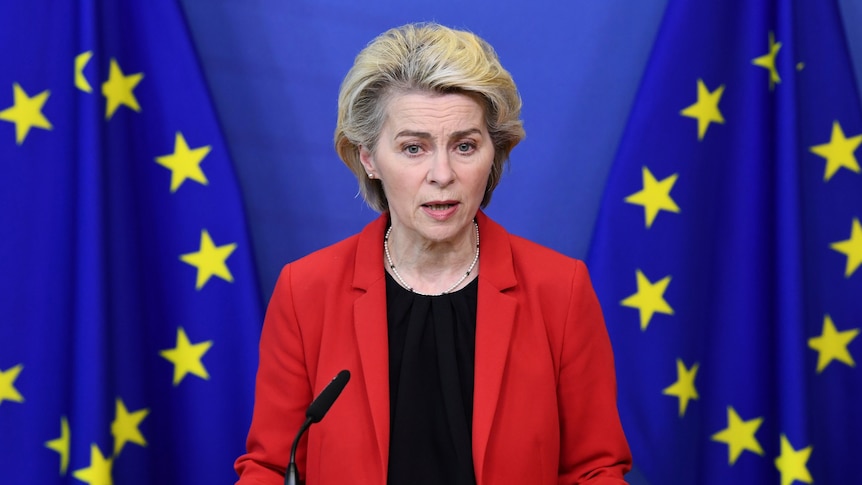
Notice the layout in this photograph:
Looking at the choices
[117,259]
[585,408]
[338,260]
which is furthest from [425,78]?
[117,259]

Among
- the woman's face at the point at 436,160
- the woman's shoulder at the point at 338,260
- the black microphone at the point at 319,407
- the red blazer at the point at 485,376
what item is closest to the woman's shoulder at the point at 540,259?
the red blazer at the point at 485,376

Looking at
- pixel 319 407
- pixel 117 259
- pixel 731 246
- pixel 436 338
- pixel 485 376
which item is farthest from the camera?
pixel 731 246

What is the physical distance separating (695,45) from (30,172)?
1691 millimetres

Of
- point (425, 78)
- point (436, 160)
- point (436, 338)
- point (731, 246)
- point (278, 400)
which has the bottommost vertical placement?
point (278, 400)

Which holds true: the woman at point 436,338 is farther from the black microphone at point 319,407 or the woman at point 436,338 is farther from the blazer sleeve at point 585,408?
the black microphone at point 319,407

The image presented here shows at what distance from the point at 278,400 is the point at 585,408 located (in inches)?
21.9

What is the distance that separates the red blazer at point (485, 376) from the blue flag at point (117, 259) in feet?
2.25

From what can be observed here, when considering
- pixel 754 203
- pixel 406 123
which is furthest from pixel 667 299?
pixel 406 123

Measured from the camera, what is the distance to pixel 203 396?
8.91 feet

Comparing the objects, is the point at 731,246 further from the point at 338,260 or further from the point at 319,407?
the point at 319,407

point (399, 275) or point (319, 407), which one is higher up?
point (399, 275)

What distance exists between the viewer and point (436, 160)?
6.34 ft

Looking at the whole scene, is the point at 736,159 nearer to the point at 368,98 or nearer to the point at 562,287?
the point at 562,287

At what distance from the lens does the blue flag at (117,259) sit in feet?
8.27
